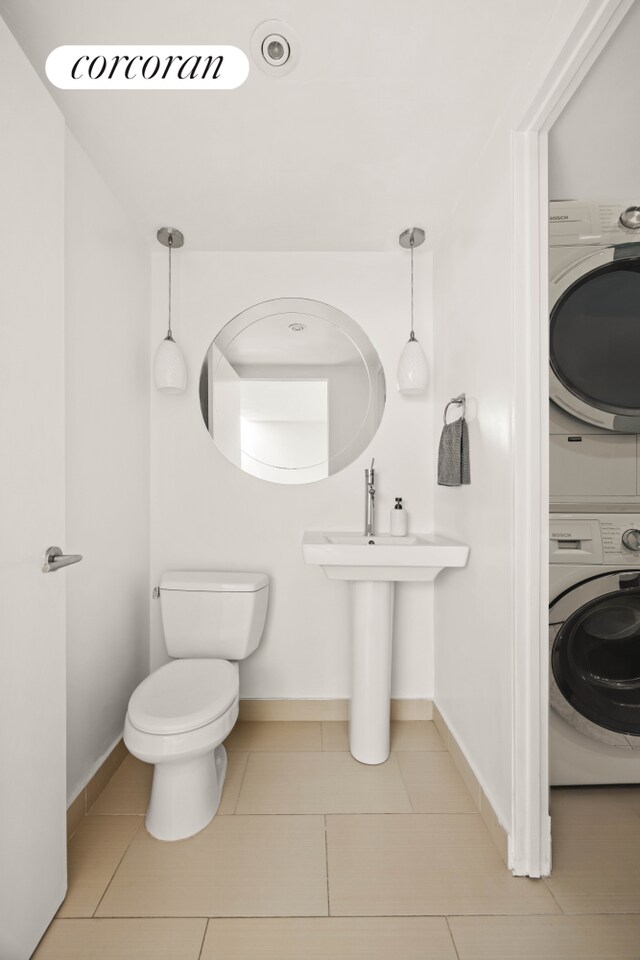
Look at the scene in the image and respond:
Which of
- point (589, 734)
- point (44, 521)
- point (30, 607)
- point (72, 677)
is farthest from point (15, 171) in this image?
point (589, 734)

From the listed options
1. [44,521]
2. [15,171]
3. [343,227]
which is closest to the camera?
[15,171]

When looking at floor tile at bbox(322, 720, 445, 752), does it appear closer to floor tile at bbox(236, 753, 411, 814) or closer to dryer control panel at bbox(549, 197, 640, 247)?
floor tile at bbox(236, 753, 411, 814)

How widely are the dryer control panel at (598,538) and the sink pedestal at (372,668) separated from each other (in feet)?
2.08

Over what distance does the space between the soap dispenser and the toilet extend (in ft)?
1.95

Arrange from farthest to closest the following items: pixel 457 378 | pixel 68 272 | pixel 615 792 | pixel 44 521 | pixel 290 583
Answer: pixel 290 583 < pixel 457 378 < pixel 615 792 < pixel 68 272 < pixel 44 521

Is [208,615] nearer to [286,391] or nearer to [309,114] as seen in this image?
[286,391]

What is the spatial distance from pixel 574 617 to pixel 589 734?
0.40 metres

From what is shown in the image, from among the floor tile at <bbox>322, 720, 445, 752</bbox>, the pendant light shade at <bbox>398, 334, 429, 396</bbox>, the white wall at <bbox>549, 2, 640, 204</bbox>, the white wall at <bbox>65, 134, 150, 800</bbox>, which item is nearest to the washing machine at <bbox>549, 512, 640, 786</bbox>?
the floor tile at <bbox>322, 720, 445, 752</bbox>

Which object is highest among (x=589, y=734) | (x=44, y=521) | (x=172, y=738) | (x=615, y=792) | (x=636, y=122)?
(x=636, y=122)

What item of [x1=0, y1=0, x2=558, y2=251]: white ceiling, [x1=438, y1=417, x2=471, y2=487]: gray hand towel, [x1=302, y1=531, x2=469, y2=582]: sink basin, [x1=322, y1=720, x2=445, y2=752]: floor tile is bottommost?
[x1=322, y1=720, x2=445, y2=752]: floor tile

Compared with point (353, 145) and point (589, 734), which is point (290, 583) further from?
point (353, 145)

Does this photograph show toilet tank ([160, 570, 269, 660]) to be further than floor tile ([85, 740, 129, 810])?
Yes

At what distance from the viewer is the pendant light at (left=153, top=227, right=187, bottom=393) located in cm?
202

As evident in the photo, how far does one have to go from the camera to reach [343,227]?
1963 millimetres
